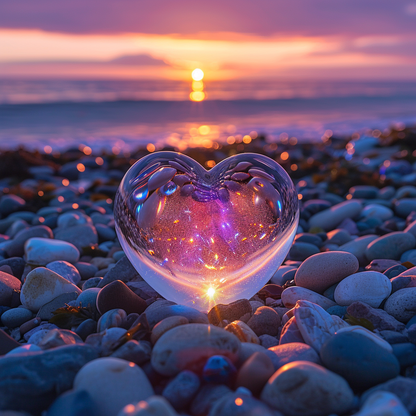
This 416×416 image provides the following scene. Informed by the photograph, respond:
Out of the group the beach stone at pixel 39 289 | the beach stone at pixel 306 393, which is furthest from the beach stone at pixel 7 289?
the beach stone at pixel 306 393

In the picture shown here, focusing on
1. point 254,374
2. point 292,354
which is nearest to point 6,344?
point 254,374

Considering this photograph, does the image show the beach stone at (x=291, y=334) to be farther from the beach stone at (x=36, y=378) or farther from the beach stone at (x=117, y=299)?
the beach stone at (x=36, y=378)

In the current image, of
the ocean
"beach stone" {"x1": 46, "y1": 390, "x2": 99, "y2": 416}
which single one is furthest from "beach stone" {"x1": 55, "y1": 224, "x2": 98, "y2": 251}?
the ocean

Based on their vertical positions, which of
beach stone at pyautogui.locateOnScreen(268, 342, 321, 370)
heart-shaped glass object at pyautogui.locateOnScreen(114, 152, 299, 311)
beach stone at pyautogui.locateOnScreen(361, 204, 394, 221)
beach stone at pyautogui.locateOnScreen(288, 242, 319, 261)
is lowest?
beach stone at pyautogui.locateOnScreen(288, 242, 319, 261)

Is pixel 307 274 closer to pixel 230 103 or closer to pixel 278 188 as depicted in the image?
pixel 278 188

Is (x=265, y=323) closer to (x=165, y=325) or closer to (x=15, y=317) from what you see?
(x=165, y=325)

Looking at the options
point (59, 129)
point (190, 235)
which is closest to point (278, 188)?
point (190, 235)

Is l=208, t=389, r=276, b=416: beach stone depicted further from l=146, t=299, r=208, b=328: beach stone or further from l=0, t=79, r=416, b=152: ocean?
l=0, t=79, r=416, b=152: ocean
